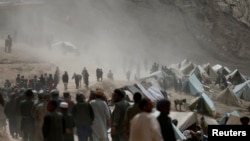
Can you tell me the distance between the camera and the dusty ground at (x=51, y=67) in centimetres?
3066

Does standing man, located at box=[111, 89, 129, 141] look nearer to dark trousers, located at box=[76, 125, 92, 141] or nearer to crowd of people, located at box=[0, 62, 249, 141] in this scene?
crowd of people, located at box=[0, 62, 249, 141]

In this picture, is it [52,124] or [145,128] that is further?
[52,124]

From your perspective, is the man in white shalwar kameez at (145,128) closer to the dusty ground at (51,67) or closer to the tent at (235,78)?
the dusty ground at (51,67)

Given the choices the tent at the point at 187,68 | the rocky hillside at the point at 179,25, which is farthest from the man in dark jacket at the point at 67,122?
the rocky hillside at the point at 179,25

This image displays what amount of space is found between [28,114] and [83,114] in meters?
1.59

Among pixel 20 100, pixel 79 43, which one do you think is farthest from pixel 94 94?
pixel 79 43

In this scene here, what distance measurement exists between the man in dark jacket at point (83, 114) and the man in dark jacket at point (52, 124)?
5.05ft

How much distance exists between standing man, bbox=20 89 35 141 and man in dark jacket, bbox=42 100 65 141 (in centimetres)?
264

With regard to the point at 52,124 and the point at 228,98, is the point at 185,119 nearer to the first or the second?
the point at 52,124

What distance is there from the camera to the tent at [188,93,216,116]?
29995 mm

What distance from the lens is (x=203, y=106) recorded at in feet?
100.0

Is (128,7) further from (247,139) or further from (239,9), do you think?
(247,139)

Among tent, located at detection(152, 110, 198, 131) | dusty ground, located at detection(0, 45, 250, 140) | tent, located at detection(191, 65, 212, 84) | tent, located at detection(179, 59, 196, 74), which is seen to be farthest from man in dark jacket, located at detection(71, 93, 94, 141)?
tent, located at detection(179, 59, 196, 74)

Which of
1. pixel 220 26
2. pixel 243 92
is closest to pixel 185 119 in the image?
pixel 243 92
